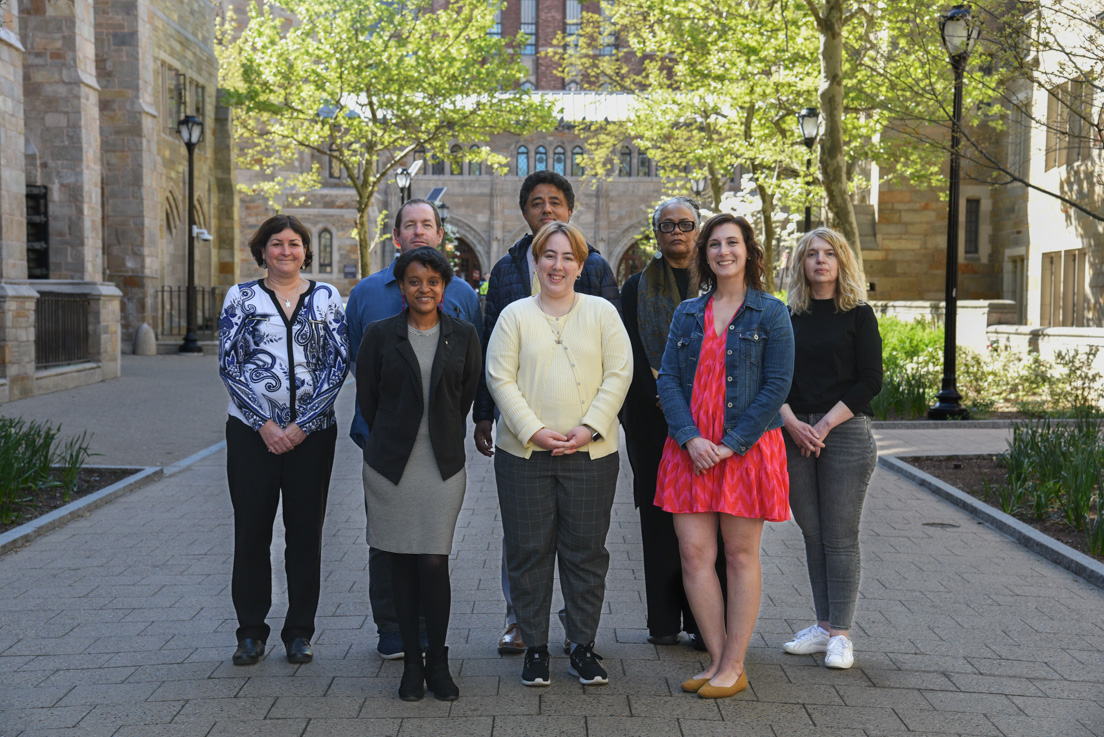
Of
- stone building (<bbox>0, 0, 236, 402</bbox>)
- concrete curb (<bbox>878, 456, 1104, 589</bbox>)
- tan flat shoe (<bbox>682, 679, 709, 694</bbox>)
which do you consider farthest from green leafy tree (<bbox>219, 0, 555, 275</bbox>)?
tan flat shoe (<bbox>682, 679, 709, 694</bbox>)

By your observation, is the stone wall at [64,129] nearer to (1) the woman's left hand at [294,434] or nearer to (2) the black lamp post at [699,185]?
(1) the woman's left hand at [294,434]

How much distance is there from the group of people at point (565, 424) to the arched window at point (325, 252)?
44666mm

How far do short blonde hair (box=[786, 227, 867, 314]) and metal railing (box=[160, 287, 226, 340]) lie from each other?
25.9m

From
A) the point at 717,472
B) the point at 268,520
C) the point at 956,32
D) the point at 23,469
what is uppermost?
the point at 956,32

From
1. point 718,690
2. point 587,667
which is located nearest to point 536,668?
point 587,667

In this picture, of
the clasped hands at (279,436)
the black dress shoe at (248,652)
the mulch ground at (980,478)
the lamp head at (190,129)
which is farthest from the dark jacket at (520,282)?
the lamp head at (190,129)

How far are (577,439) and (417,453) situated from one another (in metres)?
0.66

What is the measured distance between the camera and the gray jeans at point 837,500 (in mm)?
5066

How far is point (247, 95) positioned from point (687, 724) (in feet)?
102

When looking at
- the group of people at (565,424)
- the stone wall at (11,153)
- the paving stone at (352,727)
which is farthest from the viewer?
the stone wall at (11,153)

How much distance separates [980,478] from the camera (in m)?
10.0

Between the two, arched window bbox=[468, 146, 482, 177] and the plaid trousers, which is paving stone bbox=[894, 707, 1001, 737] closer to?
the plaid trousers

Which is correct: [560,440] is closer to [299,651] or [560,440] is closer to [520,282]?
[520,282]

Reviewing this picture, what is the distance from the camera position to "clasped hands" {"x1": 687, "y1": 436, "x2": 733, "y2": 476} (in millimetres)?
4539
